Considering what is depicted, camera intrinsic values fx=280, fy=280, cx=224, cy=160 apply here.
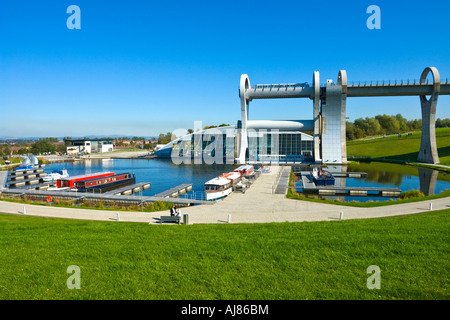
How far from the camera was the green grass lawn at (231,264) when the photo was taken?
6.44 m

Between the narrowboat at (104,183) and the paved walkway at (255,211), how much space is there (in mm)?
11345

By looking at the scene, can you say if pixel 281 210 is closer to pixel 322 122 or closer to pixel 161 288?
pixel 161 288

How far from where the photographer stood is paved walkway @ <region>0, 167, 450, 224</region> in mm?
19312

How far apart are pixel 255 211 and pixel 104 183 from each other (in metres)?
27.5

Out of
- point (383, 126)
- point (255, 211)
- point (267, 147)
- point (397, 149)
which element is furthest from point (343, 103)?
point (383, 126)

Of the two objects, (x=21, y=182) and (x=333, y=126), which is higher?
(x=333, y=126)

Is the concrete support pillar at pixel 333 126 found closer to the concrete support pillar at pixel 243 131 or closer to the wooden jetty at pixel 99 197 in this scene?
the concrete support pillar at pixel 243 131

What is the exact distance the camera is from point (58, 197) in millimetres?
31656

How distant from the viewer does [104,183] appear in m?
40.8

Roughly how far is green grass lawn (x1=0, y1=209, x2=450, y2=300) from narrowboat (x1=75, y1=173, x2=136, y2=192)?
26606mm

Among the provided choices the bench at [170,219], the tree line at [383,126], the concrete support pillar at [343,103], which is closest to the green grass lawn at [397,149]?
the concrete support pillar at [343,103]

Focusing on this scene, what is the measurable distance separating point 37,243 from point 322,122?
2492 inches

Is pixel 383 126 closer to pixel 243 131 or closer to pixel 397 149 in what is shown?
pixel 397 149
